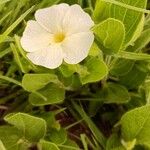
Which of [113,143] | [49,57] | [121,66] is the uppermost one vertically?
[49,57]

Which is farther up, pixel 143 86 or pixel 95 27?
pixel 95 27

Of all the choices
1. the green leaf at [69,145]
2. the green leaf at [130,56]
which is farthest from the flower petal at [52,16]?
the green leaf at [69,145]

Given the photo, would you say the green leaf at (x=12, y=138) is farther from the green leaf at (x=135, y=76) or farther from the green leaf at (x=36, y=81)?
the green leaf at (x=135, y=76)

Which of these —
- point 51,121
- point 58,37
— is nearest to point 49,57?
point 58,37

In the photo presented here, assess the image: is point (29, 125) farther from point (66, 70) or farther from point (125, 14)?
point (125, 14)

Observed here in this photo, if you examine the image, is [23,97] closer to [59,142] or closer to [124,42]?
[59,142]

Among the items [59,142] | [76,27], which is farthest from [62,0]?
[59,142]
